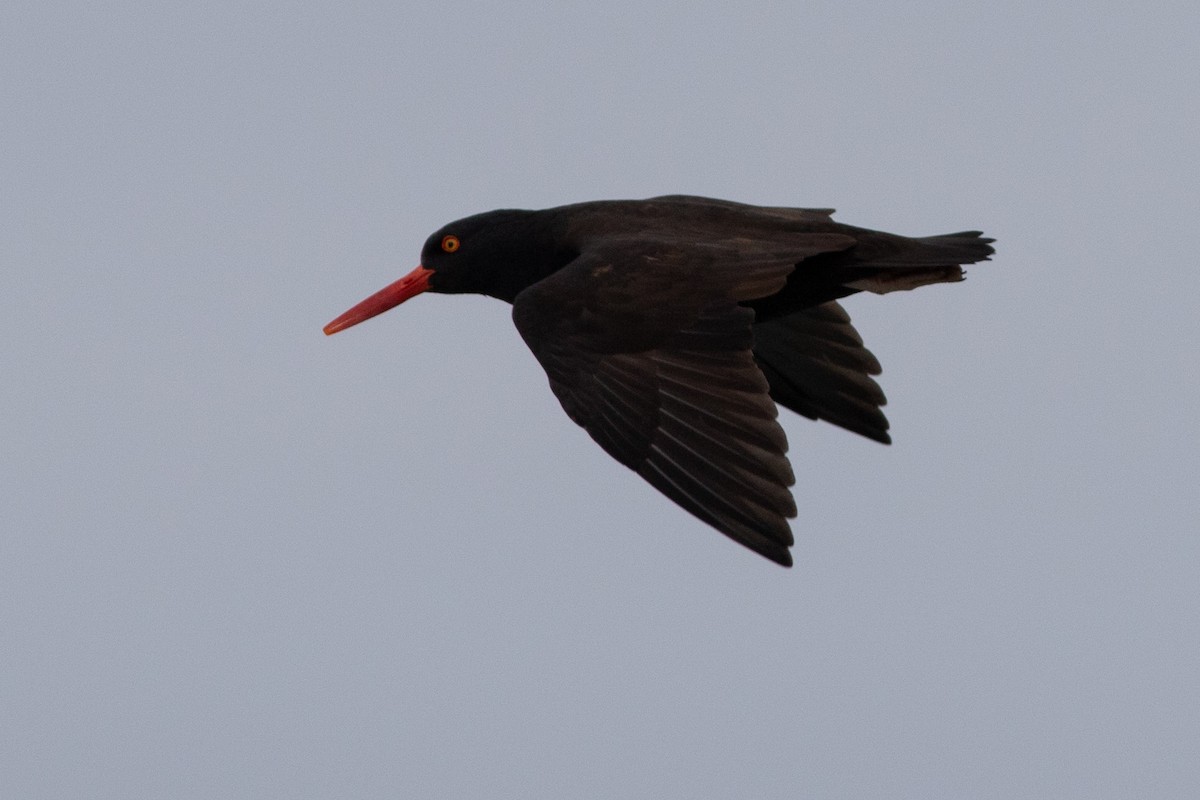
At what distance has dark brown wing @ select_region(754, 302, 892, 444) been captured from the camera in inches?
442

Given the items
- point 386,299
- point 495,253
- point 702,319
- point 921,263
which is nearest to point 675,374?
point 702,319

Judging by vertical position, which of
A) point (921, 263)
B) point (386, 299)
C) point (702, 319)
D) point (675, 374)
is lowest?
point (675, 374)

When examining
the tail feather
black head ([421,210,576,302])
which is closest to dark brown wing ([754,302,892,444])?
the tail feather

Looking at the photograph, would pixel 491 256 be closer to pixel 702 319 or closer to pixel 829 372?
pixel 829 372

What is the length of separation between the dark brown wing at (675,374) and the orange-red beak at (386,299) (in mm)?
1884

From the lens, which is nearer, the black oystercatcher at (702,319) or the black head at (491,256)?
the black oystercatcher at (702,319)

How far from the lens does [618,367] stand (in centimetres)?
923

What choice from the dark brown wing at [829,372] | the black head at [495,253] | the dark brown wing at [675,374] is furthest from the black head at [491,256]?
the dark brown wing at [829,372]

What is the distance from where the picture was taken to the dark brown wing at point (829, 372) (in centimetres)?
1123

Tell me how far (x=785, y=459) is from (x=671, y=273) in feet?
3.83

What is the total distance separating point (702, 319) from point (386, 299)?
295cm

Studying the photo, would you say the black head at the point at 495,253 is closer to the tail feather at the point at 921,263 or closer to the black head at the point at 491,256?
the black head at the point at 491,256

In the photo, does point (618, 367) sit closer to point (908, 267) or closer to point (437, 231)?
point (908, 267)

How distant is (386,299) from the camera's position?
1173cm
